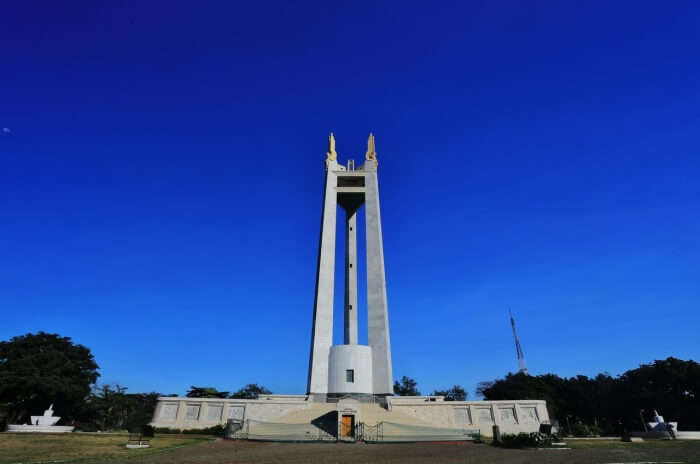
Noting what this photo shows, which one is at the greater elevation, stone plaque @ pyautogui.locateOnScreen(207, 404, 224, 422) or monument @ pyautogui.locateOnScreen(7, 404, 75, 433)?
stone plaque @ pyautogui.locateOnScreen(207, 404, 224, 422)

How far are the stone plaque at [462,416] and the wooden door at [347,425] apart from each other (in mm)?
9713

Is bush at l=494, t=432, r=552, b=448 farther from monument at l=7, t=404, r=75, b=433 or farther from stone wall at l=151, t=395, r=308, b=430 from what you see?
monument at l=7, t=404, r=75, b=433

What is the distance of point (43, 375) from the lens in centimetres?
3722

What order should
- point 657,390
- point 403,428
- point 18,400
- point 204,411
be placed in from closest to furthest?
point 403,428
point 204,411
point 18,400
point 657,390

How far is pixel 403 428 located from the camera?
861 inches

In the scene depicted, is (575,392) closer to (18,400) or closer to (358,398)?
(358,398)

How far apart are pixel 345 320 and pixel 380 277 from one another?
577cm

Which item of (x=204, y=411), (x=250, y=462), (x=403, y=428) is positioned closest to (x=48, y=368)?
(x=204, y=411)

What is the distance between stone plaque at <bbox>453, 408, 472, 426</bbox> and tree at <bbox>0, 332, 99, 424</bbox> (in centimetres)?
3312

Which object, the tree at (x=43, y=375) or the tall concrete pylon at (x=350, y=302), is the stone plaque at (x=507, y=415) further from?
the tree at (x=43, y=375)

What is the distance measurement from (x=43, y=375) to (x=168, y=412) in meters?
18.9

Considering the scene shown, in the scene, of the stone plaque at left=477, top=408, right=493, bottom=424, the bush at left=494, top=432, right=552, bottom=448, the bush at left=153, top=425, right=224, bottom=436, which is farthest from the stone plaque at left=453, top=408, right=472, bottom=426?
the bush at left=153, top=425, right=224, bottom=436

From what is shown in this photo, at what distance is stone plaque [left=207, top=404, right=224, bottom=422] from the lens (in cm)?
2650

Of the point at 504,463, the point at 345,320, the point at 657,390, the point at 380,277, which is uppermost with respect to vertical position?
the point at 380,277
